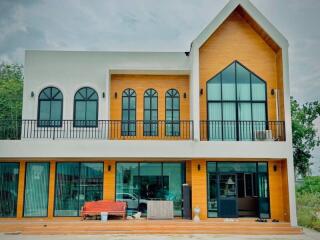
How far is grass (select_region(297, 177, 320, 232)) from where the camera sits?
18266 millimetres

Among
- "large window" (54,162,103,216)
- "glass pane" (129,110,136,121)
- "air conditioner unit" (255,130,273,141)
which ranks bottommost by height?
"large window" (54,162,103,216)

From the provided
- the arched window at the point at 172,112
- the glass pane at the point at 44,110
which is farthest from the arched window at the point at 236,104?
the glass pane at the point at 44,110

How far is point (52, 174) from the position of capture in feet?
61.2

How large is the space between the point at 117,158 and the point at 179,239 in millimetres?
4549

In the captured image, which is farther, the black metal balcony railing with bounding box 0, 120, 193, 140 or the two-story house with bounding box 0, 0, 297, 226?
the black metal balcony railing with bounding box 0, 120, 193, 140

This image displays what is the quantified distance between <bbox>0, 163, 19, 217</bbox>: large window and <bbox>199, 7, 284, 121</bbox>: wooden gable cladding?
7971 millimetres

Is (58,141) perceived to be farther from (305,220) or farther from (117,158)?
(305,220)

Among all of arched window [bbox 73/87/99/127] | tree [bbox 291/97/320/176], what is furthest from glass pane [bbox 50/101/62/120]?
tree [bbox 291/97/320/176]

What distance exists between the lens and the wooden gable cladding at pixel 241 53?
62.1 ft

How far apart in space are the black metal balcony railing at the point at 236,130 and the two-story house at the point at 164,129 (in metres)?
0.04

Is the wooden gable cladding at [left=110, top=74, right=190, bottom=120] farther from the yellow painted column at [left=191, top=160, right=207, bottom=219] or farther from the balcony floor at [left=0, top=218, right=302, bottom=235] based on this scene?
the balcony floor at [left=0, top=218, right=302, bottom=235]

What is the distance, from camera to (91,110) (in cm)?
1919

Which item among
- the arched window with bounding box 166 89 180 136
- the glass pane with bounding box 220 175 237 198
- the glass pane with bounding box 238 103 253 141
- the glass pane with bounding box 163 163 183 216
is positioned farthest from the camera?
the arched window with bounding box 166 89 180 136

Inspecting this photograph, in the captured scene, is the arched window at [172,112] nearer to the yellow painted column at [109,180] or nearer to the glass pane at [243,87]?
the glass pane at [243,87]
